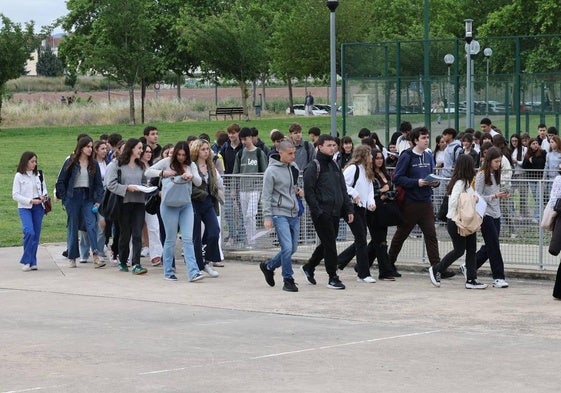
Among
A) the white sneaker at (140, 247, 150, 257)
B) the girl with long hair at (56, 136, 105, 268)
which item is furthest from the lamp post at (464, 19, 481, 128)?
the girl with long hair at (56, 136, 105, 268)

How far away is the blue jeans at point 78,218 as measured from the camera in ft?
53.7

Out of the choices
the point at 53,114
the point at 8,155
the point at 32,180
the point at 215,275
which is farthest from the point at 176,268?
the point at 53,114

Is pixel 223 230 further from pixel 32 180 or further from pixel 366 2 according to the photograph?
pixel 366 2

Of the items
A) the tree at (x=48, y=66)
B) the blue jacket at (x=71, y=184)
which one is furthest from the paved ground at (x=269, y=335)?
the tree at (x=48, y=66)

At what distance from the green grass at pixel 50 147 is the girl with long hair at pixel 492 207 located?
8.27 metres

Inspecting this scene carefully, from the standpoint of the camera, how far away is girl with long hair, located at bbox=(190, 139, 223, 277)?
611 inches

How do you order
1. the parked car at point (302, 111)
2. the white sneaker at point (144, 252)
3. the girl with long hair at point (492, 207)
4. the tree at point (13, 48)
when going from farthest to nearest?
1. the parked car at point (302, 111)
2. the tree at point (13, 48)
3. the white sneaker at point (144, 252)
4. the girl with long hair at point (492, 207)

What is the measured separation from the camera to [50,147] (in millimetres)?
47375

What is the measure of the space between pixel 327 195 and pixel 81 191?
12.8 ft

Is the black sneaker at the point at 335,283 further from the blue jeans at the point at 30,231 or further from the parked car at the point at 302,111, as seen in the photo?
the parked car at the point at 302,111

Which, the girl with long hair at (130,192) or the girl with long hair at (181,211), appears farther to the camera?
the girl with long hair at (130,192)

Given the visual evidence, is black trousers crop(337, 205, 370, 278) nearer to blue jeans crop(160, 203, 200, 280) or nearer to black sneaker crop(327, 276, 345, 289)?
black sneaker crop(327, 276, 345, 289)

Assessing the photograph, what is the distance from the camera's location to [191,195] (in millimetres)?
15352

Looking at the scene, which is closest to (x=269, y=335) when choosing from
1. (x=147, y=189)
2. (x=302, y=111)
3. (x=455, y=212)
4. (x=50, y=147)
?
(x=455, y=212)
